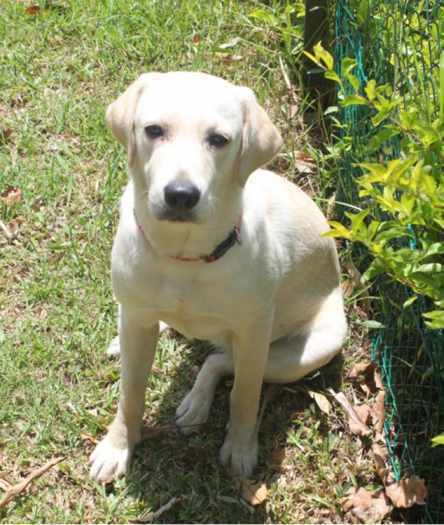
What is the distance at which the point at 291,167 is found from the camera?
443 centimetres

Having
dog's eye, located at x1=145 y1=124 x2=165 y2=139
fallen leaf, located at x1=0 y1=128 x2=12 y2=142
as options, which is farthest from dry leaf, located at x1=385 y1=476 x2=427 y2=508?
fallen leaf, located at x1=0 y1=128 x2=12 y2=142

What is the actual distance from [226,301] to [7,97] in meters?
2.50

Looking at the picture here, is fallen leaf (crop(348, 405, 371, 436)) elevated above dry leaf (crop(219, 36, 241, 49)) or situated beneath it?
situated beneath

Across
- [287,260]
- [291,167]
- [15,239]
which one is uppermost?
[287,260]

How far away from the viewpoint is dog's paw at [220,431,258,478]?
3432 millimetres

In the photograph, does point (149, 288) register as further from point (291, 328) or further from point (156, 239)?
point (291, 328)

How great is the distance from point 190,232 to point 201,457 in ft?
3.77

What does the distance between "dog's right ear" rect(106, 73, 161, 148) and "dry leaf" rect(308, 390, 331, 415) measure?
58.6 inches

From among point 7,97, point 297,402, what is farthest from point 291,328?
point 7,97

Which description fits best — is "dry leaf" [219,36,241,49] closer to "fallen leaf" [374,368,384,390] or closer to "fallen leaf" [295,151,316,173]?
"fallen leaf" [295,151,316,173]

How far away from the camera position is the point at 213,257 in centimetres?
285

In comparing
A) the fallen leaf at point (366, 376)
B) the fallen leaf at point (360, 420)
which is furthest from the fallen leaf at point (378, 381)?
the fallen leaf at point (360, 420)

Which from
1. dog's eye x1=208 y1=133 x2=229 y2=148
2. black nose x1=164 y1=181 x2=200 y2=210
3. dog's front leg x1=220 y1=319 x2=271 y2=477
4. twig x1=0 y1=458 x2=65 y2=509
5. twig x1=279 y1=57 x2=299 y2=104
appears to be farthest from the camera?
twig x1=279 y1=57 x2=299 y2=104

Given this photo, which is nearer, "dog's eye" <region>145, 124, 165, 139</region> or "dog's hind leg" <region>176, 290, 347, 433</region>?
"dog's eye" <region>145, 124, 165, 139</region>
